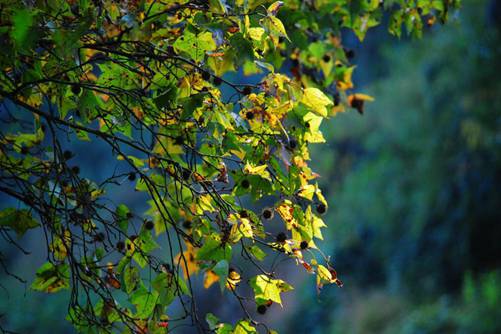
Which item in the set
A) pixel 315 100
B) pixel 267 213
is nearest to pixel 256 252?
pixel 267 213

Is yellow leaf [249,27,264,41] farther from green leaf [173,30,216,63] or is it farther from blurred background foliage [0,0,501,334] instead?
blurred background foliage [0,0,501,334]

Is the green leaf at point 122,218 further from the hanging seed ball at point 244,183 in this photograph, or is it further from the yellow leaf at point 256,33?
the yellow leaf at point 256,33

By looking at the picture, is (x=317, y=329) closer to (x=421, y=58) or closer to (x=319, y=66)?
(x=421, y=58)

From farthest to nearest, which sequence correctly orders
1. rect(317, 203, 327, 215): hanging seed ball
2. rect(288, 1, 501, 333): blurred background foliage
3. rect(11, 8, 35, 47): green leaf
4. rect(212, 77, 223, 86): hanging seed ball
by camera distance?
rect(288, 1, 501, 333): blurred background foliage, rect(317, 203, 327, 215): hanging seed ball, rect(212, 77, 223, 86): hanging seed ball, rect(11, 8, 35, 47): green leaf

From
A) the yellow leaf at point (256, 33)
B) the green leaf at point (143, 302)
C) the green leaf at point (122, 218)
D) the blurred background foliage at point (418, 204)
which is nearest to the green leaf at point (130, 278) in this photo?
the green leaf at point (143, 302)

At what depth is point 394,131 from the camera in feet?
27.1

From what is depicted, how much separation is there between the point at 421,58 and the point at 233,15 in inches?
285

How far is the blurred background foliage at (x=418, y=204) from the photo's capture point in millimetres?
6730

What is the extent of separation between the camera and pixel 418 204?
7.40m

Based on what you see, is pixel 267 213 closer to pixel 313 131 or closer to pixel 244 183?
pixel 244 183

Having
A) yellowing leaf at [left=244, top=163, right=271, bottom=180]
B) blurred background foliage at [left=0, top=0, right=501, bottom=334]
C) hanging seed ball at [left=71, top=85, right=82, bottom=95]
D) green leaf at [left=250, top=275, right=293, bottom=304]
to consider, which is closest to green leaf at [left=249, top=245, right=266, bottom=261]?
green leaf at [left=250, top=275, right=293, bottom=304]

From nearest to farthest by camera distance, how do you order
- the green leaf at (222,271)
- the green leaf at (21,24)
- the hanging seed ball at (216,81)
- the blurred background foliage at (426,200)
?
the green leaf at (21,24) < the green leaf at (222,271) < the hanging seed ball at (216,81) < the blurred background foliage at (426,200)

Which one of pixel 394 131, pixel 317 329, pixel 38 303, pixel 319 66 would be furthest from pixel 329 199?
pixel 319 66

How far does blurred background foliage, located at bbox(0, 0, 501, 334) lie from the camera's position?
6.73 metres
